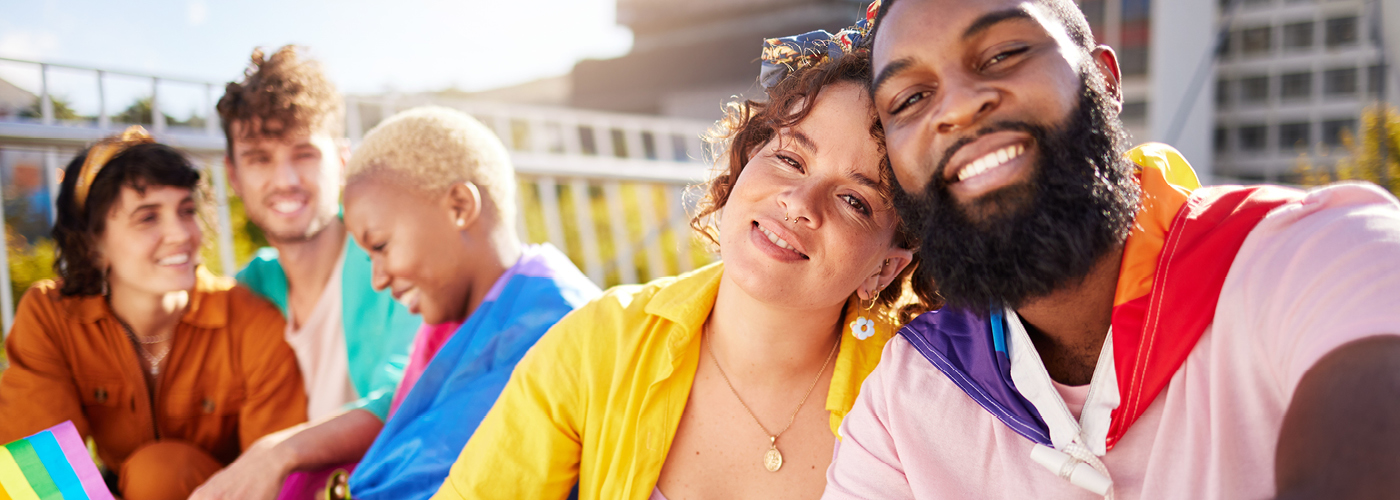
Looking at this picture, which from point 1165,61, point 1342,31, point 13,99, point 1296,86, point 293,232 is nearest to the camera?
point 293,232

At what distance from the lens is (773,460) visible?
6.46 feet

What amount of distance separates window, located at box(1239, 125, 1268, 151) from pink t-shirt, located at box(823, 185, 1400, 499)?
39.9 meters

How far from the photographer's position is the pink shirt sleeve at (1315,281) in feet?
3.40

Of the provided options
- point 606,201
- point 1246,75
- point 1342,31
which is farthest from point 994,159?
point 1246,75

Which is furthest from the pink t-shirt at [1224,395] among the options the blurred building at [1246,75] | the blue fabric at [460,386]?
the blurred building at [1246,75]

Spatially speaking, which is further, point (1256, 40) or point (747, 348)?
point (1256, 40)

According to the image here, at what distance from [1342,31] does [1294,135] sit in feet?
13.7

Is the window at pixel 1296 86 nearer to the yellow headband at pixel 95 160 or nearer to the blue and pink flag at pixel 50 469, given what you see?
the yellow headband at pixel 95 160

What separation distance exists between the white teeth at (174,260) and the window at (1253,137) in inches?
1582

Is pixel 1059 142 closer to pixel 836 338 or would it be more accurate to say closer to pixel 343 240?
pixel 836 338

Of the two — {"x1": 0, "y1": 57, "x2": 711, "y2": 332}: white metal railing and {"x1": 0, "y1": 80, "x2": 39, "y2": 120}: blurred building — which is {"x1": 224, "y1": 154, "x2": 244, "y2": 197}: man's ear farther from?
{"x1": 0, "y1": 80, "x2": 39, "y2": 120}: blurred building

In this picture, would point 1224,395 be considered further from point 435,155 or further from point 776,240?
point 435,155

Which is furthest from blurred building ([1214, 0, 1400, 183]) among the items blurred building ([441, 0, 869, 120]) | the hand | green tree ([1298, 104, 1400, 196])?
the hand

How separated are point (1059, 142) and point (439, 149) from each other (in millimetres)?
1914
